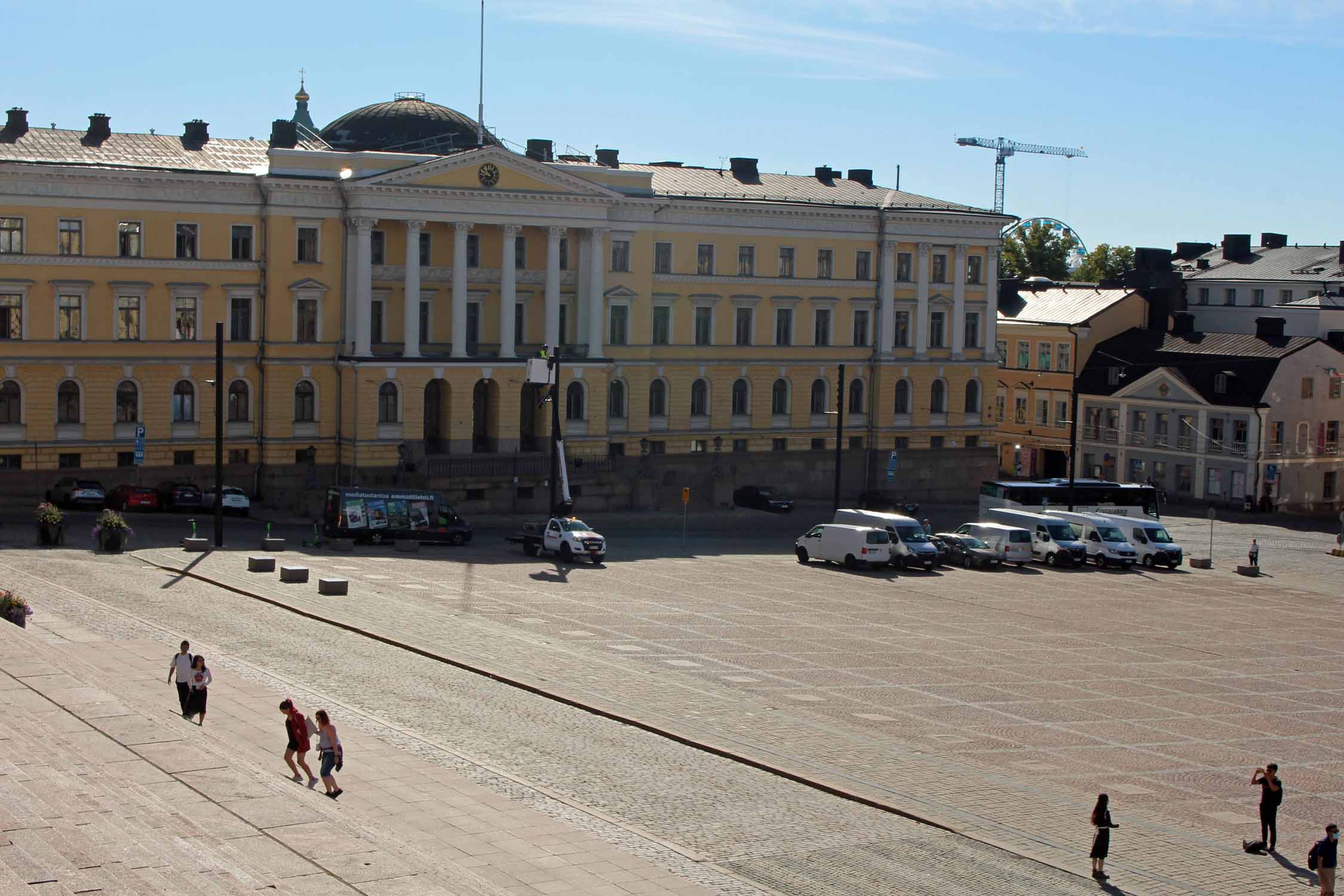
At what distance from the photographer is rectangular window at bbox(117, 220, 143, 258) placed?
236 ft

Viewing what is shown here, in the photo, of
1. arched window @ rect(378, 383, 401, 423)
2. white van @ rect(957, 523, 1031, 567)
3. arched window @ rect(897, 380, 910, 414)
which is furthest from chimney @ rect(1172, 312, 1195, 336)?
arched window @ rect(378, 383, 401, 423)

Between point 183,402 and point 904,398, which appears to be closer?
point 183,402

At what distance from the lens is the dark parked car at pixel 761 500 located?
82438 millimetres

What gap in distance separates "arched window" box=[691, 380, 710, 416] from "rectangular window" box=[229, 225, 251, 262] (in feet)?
78.8

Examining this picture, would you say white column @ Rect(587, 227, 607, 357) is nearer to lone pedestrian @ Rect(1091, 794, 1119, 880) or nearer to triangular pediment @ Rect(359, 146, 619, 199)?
triangular pediment @ Rect(359, 146, 619, 199)

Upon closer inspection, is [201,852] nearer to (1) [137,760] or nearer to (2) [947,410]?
(1) [137,760]

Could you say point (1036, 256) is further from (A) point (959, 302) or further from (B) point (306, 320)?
(B) point (306, 320)

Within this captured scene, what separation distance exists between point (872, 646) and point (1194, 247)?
9702cm

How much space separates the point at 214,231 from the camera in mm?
74125

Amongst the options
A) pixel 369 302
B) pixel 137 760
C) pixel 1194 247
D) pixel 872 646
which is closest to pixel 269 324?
pixel 369 302

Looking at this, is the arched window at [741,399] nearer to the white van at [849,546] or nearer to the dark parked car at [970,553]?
the dark parked car at [970,553]

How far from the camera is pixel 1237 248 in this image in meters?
123

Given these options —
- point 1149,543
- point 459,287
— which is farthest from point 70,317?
point 1149,543

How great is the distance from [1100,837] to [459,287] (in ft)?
190
